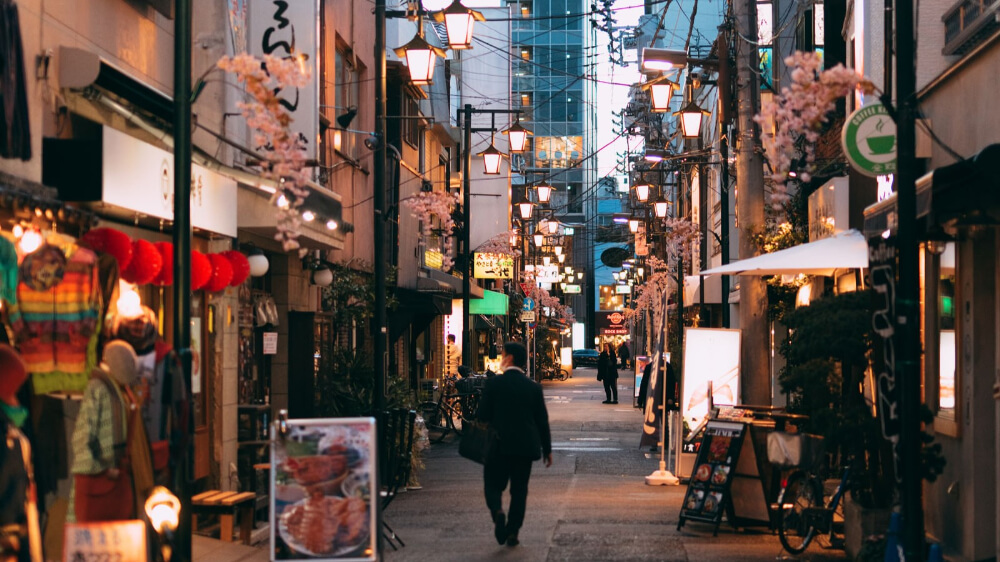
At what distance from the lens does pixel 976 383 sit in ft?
36.2

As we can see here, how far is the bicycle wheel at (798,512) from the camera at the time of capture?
1234 centimetres

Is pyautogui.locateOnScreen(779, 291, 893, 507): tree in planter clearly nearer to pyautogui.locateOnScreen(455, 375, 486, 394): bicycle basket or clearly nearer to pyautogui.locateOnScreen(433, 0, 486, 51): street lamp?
pyautogui.locateOnScreen(433, 0, 486, 51): street lamp

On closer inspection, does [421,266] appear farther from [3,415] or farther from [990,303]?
[3,415]

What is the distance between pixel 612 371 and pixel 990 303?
32594mm

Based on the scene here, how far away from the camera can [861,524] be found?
11.7m

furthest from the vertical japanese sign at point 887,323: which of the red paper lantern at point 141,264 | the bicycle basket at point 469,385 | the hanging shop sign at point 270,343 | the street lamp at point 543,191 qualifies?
the street lamp at point 543,191

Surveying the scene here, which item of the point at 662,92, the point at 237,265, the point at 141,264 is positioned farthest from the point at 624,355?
the point at 141,264

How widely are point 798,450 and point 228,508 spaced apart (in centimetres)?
566

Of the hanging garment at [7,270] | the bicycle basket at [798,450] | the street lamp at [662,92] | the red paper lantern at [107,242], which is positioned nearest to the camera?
the hanging garment at [7,270]

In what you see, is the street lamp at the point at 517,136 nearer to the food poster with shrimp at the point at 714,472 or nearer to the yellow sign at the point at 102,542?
the food poster with shrimp at the point at 714,472

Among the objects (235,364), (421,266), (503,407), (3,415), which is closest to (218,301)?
(235,364)

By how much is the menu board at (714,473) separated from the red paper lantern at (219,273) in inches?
226

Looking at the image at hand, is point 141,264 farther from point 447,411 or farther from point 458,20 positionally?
point 447,411

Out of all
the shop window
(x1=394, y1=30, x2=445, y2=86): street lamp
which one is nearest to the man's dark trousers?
(x1=394, y1=30, x2=445, y2=86): street lamp
